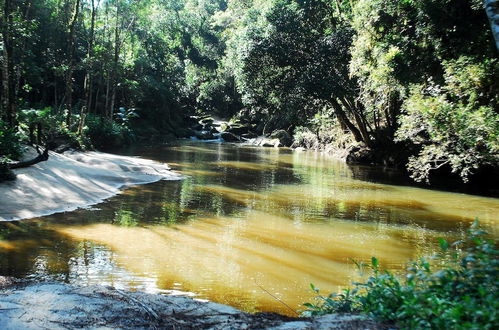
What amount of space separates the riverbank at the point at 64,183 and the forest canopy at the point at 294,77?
121 cm

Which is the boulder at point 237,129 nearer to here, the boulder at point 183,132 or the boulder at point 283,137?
the boulder at point 183,132

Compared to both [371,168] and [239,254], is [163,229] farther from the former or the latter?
[371,168]

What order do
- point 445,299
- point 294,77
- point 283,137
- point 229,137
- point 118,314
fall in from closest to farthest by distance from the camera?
Answer: point 445,299
point 118,314
point 294,77
point 283,137
point 229,137

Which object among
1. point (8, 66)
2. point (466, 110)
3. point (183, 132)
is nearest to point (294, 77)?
point (466, 110)

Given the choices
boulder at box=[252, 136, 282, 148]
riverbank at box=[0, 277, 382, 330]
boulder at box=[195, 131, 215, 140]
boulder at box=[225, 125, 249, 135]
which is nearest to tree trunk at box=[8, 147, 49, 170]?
riverbank at box=[0, 277, 382, 330]

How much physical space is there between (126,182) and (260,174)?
688 centimetres

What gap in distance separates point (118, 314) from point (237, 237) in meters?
5.46

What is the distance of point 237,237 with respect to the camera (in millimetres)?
9383

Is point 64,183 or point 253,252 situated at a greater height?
point 64,183

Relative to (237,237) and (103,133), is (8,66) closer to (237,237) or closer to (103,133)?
(237,237)

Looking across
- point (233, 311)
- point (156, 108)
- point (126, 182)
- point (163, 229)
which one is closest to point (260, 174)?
point (126, 182)

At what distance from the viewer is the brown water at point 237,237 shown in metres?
6.72

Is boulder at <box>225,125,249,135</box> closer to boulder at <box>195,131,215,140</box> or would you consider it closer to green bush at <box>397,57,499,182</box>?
boulder at <box>195,131,215,140</box>

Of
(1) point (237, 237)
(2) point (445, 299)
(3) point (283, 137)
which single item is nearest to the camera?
(2) point (445, 299)
